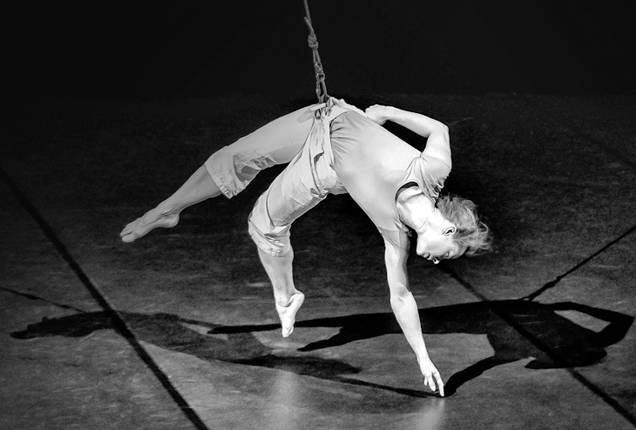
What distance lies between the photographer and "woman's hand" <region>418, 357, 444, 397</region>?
441 cm

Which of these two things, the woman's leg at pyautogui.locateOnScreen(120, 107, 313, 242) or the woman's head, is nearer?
the woman's head

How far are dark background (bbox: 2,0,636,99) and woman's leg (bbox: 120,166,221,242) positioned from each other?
2.52m

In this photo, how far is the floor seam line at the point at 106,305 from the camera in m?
4.42

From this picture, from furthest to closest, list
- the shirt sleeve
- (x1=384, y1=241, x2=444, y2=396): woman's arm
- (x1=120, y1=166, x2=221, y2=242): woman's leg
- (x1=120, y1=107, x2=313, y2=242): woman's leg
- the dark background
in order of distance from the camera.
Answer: the dark background → (x1=120, y1=166, x2=221, y2=242): woman's leg → (x1=120, y1=107, x2=313, y2=242): woman's leg → (x1=384, y1=241, x2=444, y2=396): woman's arm → the shirt sleeve

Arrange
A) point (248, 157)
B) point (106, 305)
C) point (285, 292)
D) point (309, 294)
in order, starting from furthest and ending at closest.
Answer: point (309, 294) < point (106, 305) < point (285, 292) < point (248, 157)

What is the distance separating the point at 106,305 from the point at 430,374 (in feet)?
4.35

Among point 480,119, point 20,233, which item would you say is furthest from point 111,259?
point 480,119

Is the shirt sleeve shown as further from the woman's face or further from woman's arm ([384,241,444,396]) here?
woman's arm ([384,241,444,396])

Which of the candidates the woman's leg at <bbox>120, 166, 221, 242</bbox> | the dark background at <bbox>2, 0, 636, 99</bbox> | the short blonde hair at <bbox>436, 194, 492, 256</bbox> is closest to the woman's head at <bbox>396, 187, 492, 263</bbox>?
the short blonde hair at <bbox>436, 194, 492, 256</bbox>

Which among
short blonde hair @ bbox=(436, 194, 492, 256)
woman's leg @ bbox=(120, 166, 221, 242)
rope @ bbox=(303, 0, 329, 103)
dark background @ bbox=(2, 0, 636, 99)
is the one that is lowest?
dark background @ bbox=(2, 0, 636, 99)

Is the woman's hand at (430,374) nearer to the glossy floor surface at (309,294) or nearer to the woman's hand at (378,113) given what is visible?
the glossy floor surface at (309,294)

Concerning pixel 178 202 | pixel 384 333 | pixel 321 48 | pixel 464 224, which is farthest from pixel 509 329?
pixel 321 48

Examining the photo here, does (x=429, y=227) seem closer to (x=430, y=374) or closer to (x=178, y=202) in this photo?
(x=430, y=374)

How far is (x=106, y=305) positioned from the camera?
16.9ft
